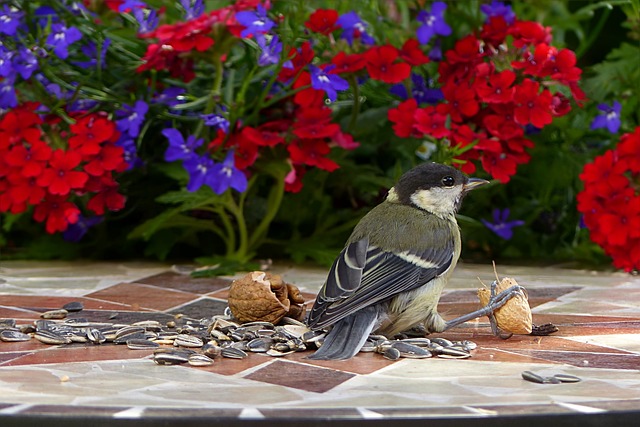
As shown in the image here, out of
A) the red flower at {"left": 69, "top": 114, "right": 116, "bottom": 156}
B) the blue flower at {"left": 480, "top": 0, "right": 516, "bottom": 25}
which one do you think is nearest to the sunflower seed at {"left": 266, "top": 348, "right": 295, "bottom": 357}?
the red flower at {"left": 69, "top": 114, "right": 116, "bottom": 156}

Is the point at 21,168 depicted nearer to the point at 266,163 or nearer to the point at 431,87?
the point at 266,163

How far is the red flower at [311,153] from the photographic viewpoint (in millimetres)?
3885

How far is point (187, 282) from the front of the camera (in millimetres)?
3926

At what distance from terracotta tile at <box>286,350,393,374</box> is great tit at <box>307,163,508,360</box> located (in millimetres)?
25

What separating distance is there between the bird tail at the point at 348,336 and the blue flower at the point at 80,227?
191 centimetres

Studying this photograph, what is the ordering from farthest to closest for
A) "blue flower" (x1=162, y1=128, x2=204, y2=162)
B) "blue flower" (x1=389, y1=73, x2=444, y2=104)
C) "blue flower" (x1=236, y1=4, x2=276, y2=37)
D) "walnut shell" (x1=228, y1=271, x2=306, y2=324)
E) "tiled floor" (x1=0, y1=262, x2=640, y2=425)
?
"blue flower" (x1=389, y1=73, x2=444, y2=104) → "blue flower" (x1=162, y1=128, x2=204, y2=162) → "blue flower" (x1=236, y1=4, x2=276, y2=37) → "walnut shell" (x1=228, y1=271, x2=306, y2=324) → "tiled floor" (x1=0, y1=262, x2=640, y2=425)

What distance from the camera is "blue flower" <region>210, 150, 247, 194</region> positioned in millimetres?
3834

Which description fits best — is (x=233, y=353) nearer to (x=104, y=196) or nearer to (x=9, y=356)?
(x=9, y=356)

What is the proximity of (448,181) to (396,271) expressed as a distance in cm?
42

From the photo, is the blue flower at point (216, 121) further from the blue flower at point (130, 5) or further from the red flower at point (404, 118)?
the red flower at point (404, 118)

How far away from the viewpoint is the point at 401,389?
2271 mm

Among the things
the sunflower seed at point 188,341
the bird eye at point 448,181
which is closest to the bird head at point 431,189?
the bird eye at point 448,181

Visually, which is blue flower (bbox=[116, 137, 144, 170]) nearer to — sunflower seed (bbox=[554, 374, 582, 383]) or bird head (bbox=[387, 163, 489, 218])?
bird head (bbox=[387, 163, 489, 218])

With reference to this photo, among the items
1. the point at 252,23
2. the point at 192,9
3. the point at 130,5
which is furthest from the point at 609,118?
the point at 130,5
